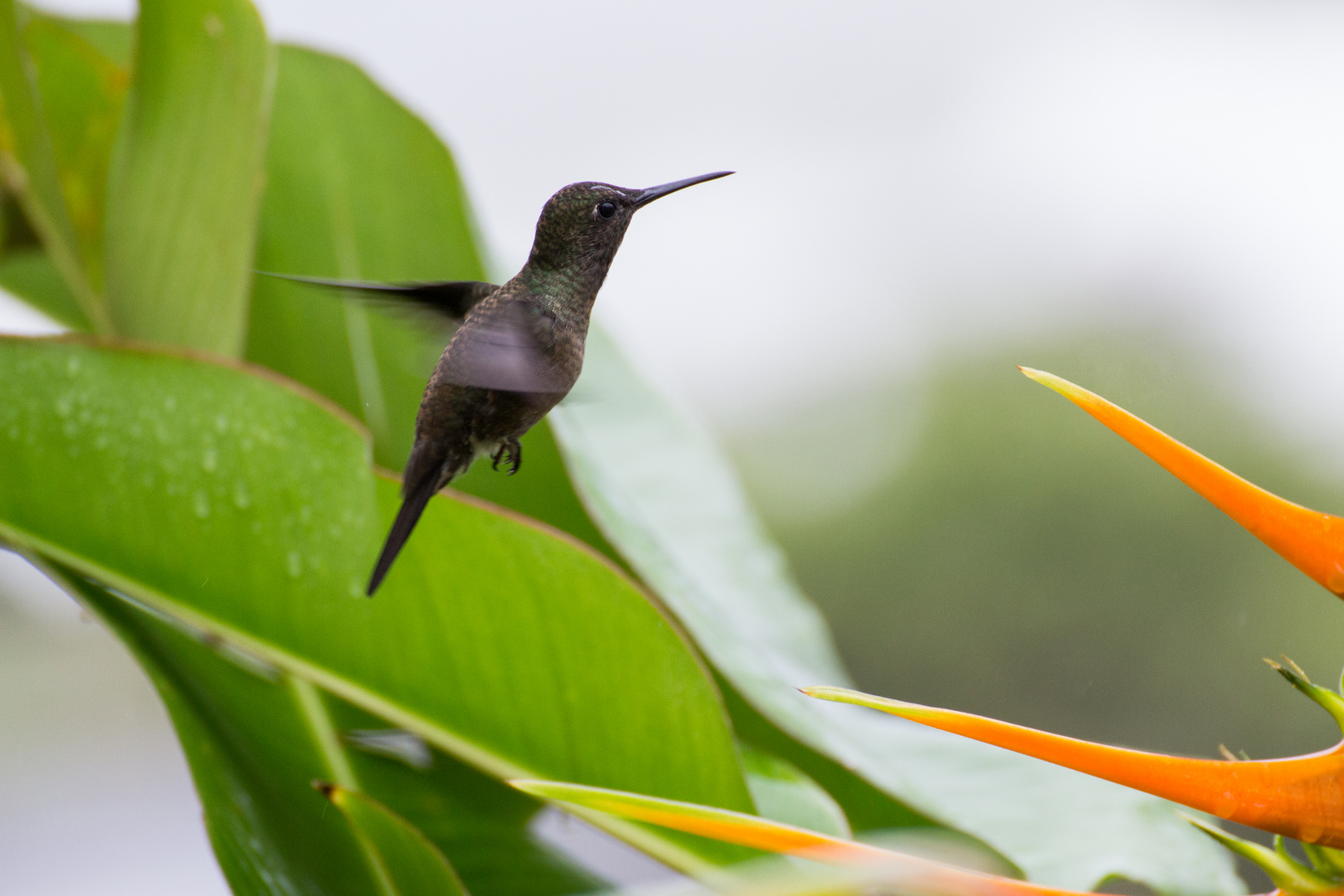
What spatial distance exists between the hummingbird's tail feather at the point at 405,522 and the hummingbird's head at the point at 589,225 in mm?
51

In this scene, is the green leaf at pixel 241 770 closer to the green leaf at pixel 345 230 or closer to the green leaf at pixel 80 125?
the green leaf at pixel 345 230

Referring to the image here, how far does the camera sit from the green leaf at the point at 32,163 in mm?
417

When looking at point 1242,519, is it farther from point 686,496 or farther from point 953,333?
point 953,333

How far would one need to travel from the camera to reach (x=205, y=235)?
350 millimetres

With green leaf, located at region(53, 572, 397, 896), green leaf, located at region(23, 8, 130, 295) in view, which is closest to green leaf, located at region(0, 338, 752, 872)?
green leaf, located at region(53, 572, 397, 896)

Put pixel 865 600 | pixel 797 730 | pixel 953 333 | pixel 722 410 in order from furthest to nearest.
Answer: pixel 865 600 < pixel 953 333 < pixel 722 410 < pixel 797 730

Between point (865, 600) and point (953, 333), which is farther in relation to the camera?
point (865, 600)

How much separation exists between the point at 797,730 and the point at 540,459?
17 cm

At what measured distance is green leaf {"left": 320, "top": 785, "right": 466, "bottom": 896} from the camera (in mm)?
310

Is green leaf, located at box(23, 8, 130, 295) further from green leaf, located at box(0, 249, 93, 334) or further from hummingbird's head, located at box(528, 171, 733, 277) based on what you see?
hummingbird's head, located at box(528, 171, 733, 277)

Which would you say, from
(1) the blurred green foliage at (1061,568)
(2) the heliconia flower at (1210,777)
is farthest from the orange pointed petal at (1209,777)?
(1) the blurred green foliage at (1061,568)

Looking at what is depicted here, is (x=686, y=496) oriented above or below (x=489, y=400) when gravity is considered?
below

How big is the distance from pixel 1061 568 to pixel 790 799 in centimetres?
146

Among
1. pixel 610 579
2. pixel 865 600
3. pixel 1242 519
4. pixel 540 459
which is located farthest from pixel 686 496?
pixel 865 600
